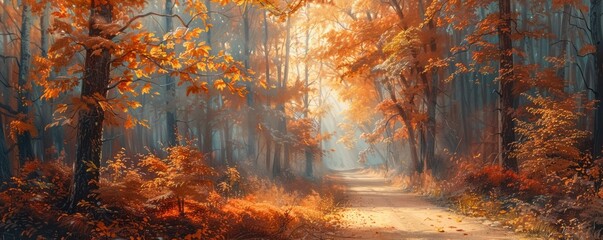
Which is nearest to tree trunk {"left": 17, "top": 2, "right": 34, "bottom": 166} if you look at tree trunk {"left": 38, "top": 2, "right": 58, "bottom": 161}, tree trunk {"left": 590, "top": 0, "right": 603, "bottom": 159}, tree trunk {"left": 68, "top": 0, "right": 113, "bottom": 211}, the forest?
the forest

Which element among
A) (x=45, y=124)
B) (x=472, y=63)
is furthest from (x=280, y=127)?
(x=472, y=63)

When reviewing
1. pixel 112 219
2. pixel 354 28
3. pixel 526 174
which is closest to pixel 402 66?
pixel 354 28

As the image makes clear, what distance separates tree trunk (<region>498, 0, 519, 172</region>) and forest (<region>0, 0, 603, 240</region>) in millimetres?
52

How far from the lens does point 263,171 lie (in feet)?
89.7

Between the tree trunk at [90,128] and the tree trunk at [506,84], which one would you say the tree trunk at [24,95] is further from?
the tree trunk at [506,84]

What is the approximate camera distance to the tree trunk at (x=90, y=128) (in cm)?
808

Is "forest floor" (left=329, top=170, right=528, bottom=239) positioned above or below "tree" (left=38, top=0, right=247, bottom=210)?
below

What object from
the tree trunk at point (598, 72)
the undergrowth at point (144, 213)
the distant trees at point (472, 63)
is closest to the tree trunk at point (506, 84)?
the distant trees at point (472, 63)

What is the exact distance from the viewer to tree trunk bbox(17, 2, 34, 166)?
553 inches

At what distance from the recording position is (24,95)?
14.7m

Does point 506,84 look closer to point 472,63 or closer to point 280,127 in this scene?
point 472,63

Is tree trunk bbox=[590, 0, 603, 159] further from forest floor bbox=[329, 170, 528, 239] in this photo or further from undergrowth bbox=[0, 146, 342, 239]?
undergrowth bbox=[0, 146, 342, 239]

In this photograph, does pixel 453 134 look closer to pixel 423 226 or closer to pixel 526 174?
pixel 526 174

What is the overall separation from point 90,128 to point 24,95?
8.34m
